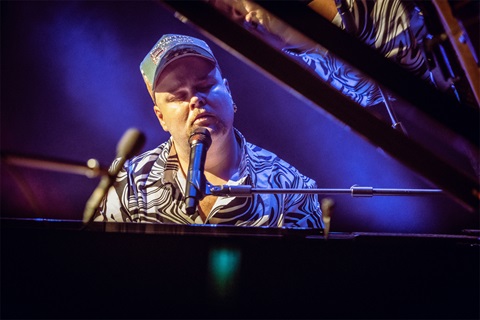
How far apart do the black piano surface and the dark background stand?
1.46 meters

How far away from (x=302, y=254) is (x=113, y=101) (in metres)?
2.25

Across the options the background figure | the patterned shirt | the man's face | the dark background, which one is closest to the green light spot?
the background figure

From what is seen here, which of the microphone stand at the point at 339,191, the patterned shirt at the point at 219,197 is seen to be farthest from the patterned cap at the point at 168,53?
the microphone stand at the point at 339,191

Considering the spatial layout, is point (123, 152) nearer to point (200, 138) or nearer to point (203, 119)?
point (200, 138)

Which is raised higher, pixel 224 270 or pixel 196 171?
pixel 196 171

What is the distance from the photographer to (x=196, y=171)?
1724 mm

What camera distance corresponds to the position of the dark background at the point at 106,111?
10.1 ft

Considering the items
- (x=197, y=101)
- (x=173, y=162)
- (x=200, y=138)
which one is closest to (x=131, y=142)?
(x=200, y=138)

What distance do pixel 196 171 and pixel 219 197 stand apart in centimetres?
107

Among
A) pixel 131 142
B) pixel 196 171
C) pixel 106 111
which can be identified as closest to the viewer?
pixel 131 142

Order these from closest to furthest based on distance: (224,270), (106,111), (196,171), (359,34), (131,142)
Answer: (131,142) → (224,270) → (196,171) → (359,34) → (106,111)

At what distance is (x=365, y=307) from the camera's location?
1.54 metres

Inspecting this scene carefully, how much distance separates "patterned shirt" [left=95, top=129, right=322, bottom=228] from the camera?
2.78m

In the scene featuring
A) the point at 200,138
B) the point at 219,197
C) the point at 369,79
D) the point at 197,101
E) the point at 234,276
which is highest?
the point at 197,101
